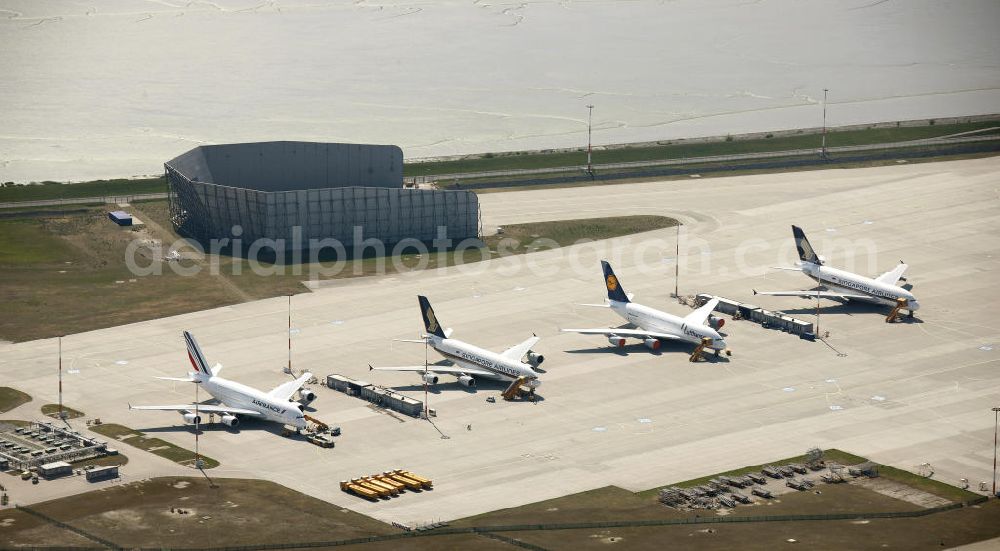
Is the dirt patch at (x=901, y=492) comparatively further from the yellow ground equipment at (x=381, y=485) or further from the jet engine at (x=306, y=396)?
the jet engine at (x=306, y=396)

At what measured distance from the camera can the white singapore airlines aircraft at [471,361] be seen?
161500mm

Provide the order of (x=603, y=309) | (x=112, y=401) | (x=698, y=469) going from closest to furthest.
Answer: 1. (x=698, y=469)
2. (x=112, y=401)
3. (x=603, y=309)

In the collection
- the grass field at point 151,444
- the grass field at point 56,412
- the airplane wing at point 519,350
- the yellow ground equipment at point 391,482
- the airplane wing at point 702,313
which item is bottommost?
the yellow ground equipment at point 391,482

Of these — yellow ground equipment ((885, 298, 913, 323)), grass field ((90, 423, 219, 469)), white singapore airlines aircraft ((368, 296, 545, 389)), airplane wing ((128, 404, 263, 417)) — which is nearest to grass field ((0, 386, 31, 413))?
grass field ((90, 423, 219, 469))

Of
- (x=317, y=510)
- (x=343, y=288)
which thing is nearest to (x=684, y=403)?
(x=317, y=510)

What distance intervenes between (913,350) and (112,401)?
8688cm

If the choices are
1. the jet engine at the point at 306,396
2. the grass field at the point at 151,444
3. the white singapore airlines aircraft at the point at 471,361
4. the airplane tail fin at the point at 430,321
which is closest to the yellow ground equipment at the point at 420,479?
the grass field at the point at 151,444

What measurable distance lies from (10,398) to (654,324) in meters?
69.7

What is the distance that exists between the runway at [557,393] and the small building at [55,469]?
1957mm

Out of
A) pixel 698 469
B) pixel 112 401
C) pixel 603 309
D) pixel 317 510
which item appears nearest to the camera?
pixel 317 510

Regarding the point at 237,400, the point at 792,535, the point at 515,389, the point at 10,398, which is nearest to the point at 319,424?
the point at 237,400

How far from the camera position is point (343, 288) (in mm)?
199875

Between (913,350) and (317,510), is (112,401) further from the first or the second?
(913,350)

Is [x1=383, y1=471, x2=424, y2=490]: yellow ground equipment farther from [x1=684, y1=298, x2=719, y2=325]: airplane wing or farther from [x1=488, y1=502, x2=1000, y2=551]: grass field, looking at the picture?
[x1=684, y1=298, x2=719, y2=325]: airplane wing
